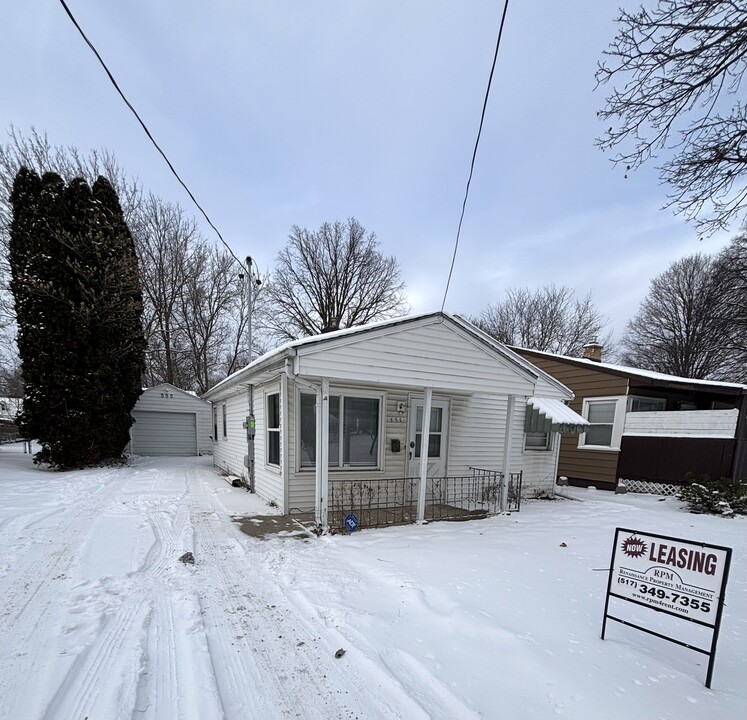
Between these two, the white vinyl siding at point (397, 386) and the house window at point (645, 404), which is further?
the house window at point (645, 404)

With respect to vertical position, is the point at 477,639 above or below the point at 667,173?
below

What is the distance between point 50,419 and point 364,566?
10.7m

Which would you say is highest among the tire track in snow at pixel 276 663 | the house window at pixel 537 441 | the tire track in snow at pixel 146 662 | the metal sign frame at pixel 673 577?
the house window at pixel 537 441

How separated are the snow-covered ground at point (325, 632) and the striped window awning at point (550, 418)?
135 inches

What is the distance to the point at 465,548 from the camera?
491 centimetres

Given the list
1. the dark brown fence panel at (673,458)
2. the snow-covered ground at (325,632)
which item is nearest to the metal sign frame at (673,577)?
the snow-covered ground at (325,632)

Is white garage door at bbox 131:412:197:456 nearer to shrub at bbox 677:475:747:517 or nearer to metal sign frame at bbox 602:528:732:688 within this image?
metal sign frame at bbox 602:528:732:688

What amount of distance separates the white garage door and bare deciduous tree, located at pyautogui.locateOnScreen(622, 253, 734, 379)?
27857 millimetres

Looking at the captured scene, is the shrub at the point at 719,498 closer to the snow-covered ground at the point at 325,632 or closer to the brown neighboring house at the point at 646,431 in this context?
the brown neighboring house at the point at 646,431

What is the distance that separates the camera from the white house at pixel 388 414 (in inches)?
215

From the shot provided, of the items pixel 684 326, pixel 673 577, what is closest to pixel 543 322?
pixel 684 326

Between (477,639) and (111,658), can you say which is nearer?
(111,658)

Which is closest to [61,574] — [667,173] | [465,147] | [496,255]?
[465,147]

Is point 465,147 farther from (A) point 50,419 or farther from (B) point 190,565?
(A) point 50,419
